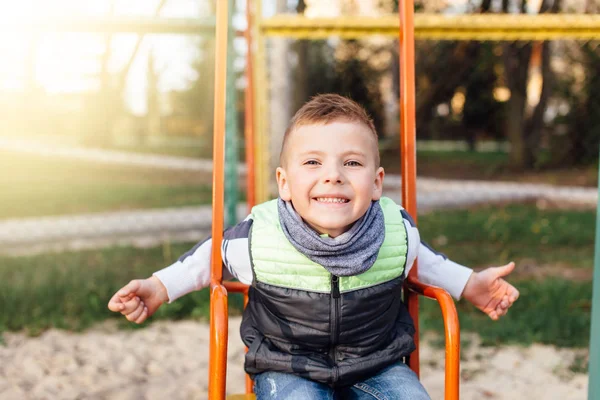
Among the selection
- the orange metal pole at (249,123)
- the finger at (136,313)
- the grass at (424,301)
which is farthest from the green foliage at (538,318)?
the finger at (136,313)

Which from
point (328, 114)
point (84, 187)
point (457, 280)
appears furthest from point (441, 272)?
point (84, 187)

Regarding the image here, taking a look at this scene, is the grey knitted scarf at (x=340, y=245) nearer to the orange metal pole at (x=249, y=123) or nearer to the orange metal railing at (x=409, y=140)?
the orange metal railing at (x=409, y=140)

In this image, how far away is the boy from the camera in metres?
1.57

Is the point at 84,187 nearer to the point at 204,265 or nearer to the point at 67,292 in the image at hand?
the point at 67,292

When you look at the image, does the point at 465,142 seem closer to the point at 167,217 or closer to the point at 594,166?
the point at 594,166

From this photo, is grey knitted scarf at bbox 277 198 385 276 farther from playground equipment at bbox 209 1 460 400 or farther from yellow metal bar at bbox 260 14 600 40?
yellow metal bar at bbox 260 14 600 40

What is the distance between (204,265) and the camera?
1729mm

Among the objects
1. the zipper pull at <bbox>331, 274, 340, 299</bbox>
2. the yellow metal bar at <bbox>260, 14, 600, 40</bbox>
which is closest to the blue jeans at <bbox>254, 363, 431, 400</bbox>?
the zipper pull at <bbox>331, 274, 340, 299</bbox>

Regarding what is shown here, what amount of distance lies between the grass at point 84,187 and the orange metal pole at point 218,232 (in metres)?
6.57

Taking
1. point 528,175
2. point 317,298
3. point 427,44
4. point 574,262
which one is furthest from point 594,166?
point 317,298

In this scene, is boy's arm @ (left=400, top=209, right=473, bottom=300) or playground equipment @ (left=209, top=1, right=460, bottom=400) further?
boy's arm @ (left=400, top=209, right=473, bottom=300)

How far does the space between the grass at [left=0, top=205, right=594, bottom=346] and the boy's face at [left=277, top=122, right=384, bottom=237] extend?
76.2 inches

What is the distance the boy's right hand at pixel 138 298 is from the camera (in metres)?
1.58

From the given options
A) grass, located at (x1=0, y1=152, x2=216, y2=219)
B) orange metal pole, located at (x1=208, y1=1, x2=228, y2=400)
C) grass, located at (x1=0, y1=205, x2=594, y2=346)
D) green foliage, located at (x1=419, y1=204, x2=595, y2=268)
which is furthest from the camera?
grass, located at (x1=0, y1=152, x2=216, y2=219)
